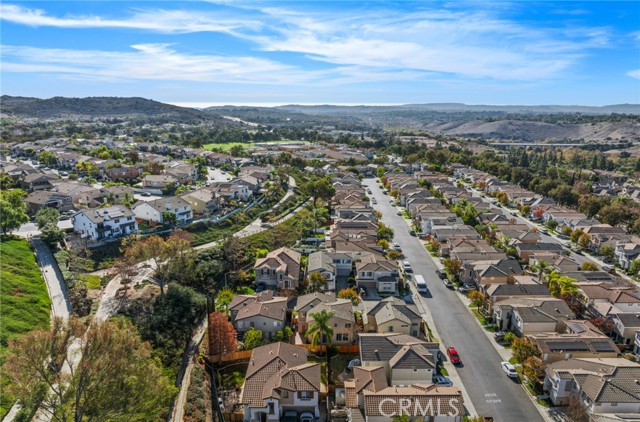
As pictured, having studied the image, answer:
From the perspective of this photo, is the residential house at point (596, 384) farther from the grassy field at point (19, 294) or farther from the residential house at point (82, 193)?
the residential house at point (82, 193)

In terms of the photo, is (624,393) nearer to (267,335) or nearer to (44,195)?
(267,335)

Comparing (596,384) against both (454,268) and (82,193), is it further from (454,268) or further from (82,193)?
(82,193)

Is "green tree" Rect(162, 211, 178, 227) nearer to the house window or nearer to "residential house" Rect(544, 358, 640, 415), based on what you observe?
the house window

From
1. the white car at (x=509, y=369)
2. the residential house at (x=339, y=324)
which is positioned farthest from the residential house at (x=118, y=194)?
the white car at (x=509, y=369)

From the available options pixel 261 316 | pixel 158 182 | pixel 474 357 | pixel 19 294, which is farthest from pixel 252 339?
pixel 158 182

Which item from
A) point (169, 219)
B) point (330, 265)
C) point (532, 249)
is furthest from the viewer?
point (169, 219)

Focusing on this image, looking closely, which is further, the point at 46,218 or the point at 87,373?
the point at 46,218
